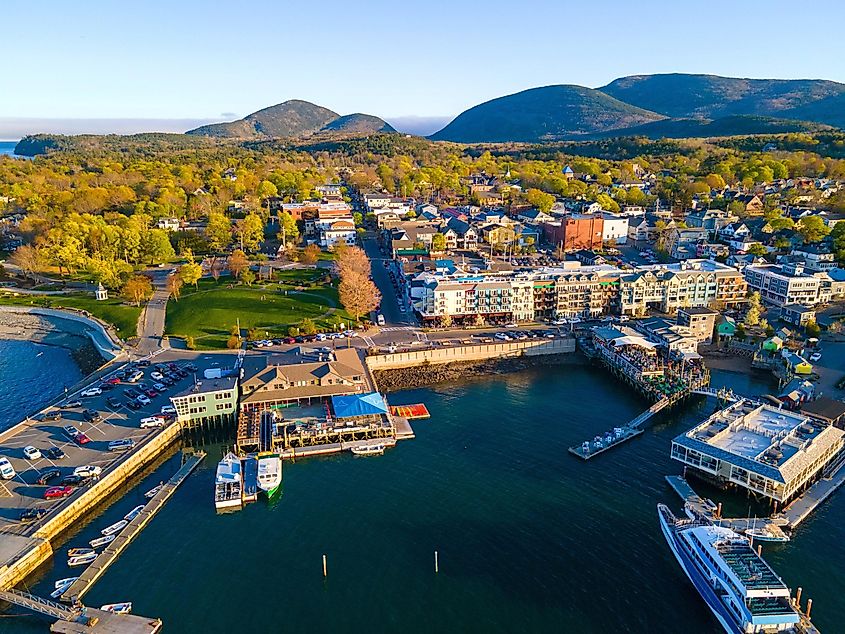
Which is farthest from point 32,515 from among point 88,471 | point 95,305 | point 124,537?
point 95,305

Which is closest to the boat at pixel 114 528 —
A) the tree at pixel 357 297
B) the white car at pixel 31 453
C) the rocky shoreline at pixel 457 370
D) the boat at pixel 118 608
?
the boat at pixel 118 608

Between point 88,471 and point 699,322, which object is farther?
point 699,322

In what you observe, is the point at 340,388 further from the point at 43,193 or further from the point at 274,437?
the point at 43,193

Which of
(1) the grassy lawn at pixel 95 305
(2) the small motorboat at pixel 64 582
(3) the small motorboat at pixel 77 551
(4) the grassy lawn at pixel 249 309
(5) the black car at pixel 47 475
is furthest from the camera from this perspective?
(1) the grassy lawn at pixel 95 305

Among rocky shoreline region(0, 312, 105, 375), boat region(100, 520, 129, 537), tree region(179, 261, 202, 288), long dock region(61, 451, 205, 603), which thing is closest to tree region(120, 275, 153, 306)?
tree region(179, 261, 202, 288)

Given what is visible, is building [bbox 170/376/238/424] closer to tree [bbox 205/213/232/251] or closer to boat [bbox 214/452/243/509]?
boat [bbox 214/452/243/509]

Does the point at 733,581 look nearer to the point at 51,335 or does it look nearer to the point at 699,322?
the point at 699,322

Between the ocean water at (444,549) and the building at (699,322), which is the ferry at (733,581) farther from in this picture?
the building at (699,322)

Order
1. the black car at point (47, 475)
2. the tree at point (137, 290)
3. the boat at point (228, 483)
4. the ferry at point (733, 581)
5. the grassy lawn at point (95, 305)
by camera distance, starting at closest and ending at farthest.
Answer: the ferry at point (733, 581)
the boat at point (228, 483)
the black car at point (47, 475)
the grassy lawn at point (95, 305)
the tree at point (137, 290)
